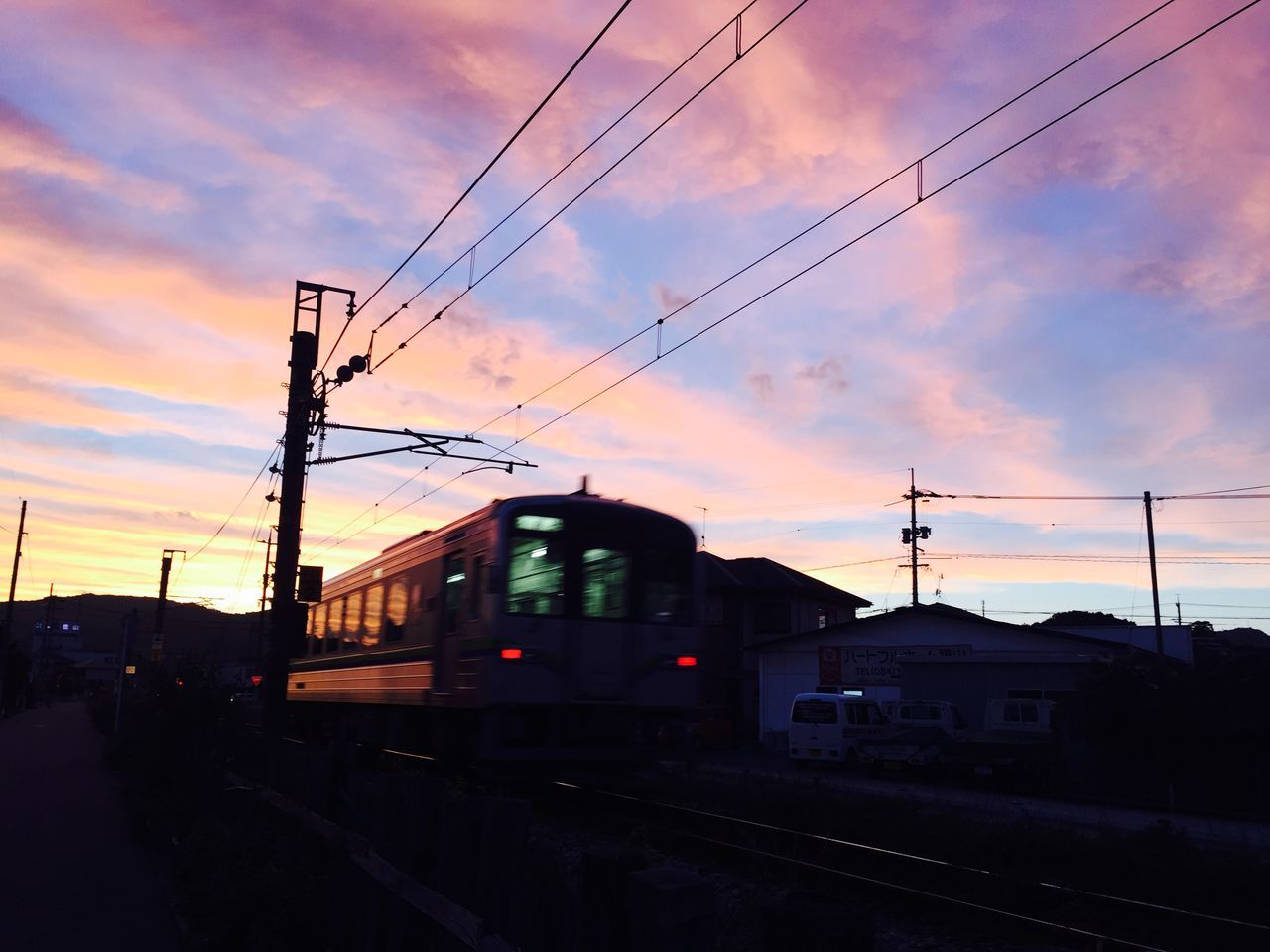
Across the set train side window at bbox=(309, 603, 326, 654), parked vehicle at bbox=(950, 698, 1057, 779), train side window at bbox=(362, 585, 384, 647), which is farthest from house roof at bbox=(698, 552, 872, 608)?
train side window at bbox=(362, 585, 384, 647)

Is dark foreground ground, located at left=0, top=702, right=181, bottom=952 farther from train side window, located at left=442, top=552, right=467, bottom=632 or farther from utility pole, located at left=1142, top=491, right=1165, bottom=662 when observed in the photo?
utility pole, located at left=1142, top=491, right=1165, bottom=662

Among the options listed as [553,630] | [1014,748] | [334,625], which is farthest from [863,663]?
[553,630]

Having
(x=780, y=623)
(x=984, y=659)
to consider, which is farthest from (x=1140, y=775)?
(x=780, y=623)

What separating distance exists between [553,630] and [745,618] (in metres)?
34.9

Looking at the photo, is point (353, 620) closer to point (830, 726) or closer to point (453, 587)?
point (453, 587)

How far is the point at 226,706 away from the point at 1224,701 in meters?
18.0

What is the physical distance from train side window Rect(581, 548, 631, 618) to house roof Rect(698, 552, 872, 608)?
3113 centimetres

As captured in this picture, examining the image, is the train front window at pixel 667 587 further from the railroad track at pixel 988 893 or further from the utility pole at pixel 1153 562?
the utility pole at pixel 1153 562

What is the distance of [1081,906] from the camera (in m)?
8.09

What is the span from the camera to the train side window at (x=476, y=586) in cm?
1261

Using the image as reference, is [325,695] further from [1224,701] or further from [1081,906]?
[1224,701]

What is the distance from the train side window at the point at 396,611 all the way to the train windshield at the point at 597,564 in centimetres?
344

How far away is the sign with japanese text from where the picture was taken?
29.7 m

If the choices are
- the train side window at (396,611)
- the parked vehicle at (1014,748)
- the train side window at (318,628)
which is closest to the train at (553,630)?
the train side window at (396,611)
